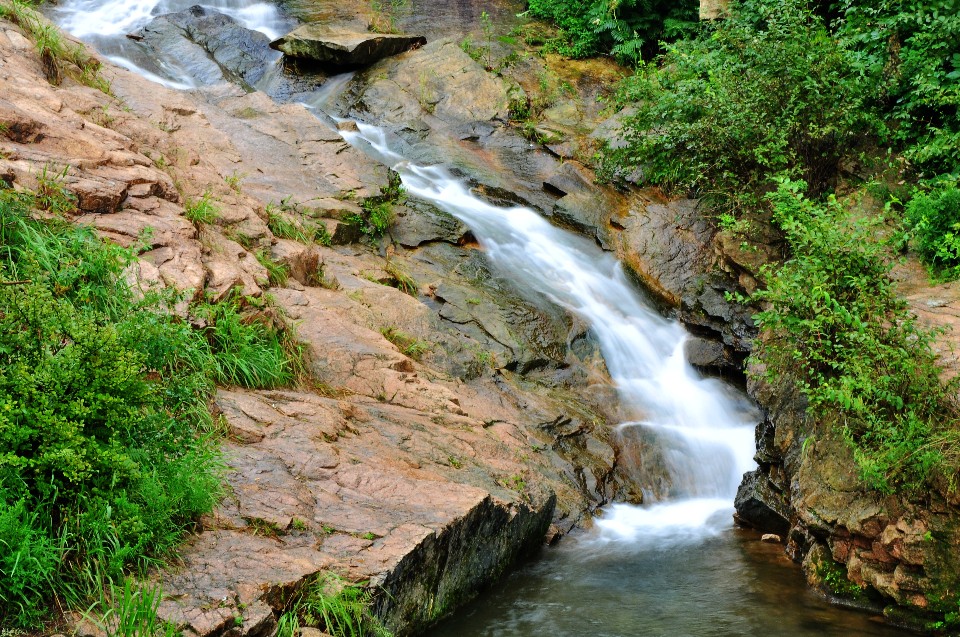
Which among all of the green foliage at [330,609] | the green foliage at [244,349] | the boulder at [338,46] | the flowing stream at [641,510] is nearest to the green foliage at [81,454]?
the green foliage at [330,609]

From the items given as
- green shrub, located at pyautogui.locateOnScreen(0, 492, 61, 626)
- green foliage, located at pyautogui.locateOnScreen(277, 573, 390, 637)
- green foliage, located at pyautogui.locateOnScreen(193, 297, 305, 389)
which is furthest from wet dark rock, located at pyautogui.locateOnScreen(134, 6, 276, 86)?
green shrub, located at pyautogui.locateOnScreen(0, 492, 61, 626)

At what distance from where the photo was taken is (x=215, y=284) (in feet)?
24.6

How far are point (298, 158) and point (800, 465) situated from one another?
25.7 ft

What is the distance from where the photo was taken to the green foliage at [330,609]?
4766 mm

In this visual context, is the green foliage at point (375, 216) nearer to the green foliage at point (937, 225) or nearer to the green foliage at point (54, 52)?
the green foliage at point (54, 52)

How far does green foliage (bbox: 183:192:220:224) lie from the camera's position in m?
8.36

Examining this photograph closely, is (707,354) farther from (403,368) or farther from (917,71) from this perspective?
(403,368)

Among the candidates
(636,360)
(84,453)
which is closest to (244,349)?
(84,453)

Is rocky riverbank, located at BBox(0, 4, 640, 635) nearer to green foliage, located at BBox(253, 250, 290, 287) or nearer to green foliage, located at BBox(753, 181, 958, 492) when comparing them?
green foliage, located at BBox(253, 250, 290, 287)

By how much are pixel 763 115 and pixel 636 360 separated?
139 inches

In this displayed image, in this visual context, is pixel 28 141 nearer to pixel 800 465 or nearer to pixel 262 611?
pixel 262 611

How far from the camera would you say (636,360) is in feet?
35.2

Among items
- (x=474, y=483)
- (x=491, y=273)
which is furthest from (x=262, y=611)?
(x=491, y=273)

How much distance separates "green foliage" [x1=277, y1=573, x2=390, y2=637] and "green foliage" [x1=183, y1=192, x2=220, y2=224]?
4565 mm
